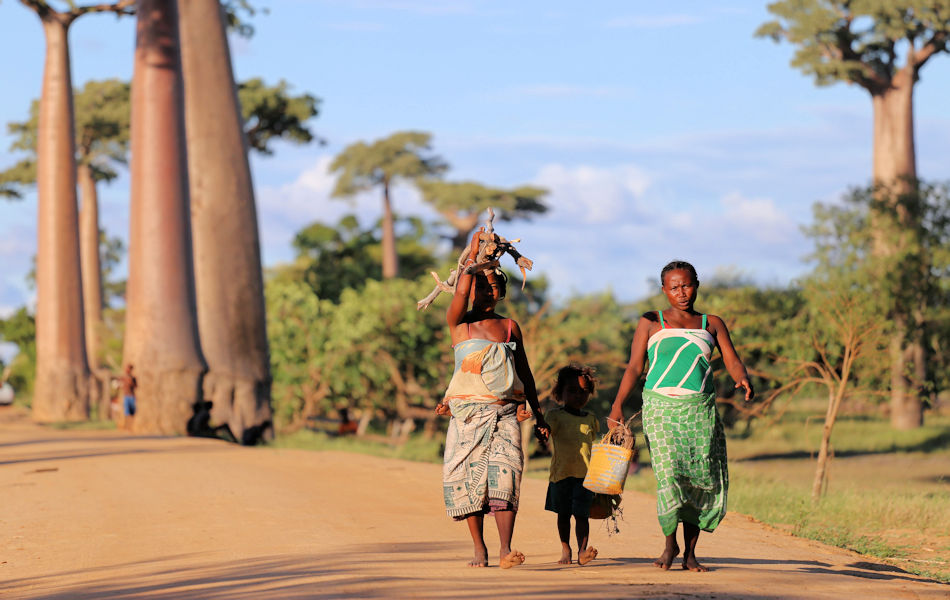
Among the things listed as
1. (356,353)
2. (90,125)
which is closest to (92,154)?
(90,125)

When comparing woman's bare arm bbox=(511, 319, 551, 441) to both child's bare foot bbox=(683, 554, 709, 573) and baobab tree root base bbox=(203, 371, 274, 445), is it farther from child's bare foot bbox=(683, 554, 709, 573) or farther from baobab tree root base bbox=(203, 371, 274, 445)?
baobab tree root base bbox=(203, 371, 274, 445)

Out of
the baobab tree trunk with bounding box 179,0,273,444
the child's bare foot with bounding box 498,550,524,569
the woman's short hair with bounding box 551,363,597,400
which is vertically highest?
the baobab tree trunk with bounding box 179,0,273,444

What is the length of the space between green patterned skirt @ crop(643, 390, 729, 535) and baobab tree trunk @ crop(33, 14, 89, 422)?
2826 centimetres

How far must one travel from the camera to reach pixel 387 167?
57031 millimetres

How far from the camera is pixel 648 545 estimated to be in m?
8.39

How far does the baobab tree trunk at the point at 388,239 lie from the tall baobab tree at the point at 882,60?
21705 mm

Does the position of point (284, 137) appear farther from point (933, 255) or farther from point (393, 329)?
point (933, 255)

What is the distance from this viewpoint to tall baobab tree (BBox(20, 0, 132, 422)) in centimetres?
3225

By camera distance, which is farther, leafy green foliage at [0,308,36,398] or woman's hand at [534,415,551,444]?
leafy green foliage at [0,308,36,398]

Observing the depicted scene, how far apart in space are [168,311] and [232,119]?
3907 mm

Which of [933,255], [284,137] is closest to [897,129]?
[933,255]

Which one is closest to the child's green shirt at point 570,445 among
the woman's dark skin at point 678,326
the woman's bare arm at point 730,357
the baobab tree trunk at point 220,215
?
the woman's dark skin at point 678,326

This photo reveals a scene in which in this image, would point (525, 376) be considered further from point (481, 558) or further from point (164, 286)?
point (164, 286)

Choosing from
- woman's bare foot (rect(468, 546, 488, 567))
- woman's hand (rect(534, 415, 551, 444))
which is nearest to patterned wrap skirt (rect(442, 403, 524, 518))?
woman's hand (rect(534, 415, 551, 444))
